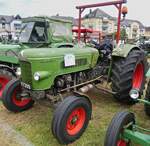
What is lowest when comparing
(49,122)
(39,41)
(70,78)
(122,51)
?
(49,122)

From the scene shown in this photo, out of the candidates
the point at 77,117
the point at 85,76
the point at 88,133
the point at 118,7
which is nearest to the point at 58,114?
the point at 77,117

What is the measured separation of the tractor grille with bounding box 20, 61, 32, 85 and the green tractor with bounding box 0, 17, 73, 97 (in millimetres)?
1632

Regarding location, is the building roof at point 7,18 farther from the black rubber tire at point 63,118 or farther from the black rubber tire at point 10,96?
the black rubber tire at point 63,118

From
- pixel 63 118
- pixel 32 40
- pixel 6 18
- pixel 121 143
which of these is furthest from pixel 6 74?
pixel 6 18

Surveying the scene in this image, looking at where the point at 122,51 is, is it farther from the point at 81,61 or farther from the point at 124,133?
the point at 124,133

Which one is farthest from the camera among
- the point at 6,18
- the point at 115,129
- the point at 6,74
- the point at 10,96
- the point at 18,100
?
the point at 6,18

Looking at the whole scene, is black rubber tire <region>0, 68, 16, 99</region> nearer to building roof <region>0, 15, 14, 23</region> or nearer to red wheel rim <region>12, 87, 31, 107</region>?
red wheel rim <region>12, 87, 31, 107</region>

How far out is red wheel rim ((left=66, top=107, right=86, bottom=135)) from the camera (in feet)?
A: 11.1

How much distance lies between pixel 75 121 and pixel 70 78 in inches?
35.2

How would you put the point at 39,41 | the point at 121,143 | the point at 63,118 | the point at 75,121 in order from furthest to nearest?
the point at 39,41 → the point at 75,121 → the point at 63,118 → the point at 121,143

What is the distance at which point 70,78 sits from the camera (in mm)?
4078

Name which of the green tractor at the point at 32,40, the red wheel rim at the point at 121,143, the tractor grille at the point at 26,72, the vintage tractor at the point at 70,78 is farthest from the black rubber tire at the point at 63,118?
the green tractor at the point at 32,40

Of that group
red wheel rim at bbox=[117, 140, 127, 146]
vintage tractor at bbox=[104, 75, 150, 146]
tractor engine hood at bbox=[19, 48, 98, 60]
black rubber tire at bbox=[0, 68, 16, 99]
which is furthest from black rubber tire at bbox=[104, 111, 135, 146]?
black rubber tire at bbox=[0, 68, 16, 99]

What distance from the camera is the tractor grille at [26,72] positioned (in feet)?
11.5
